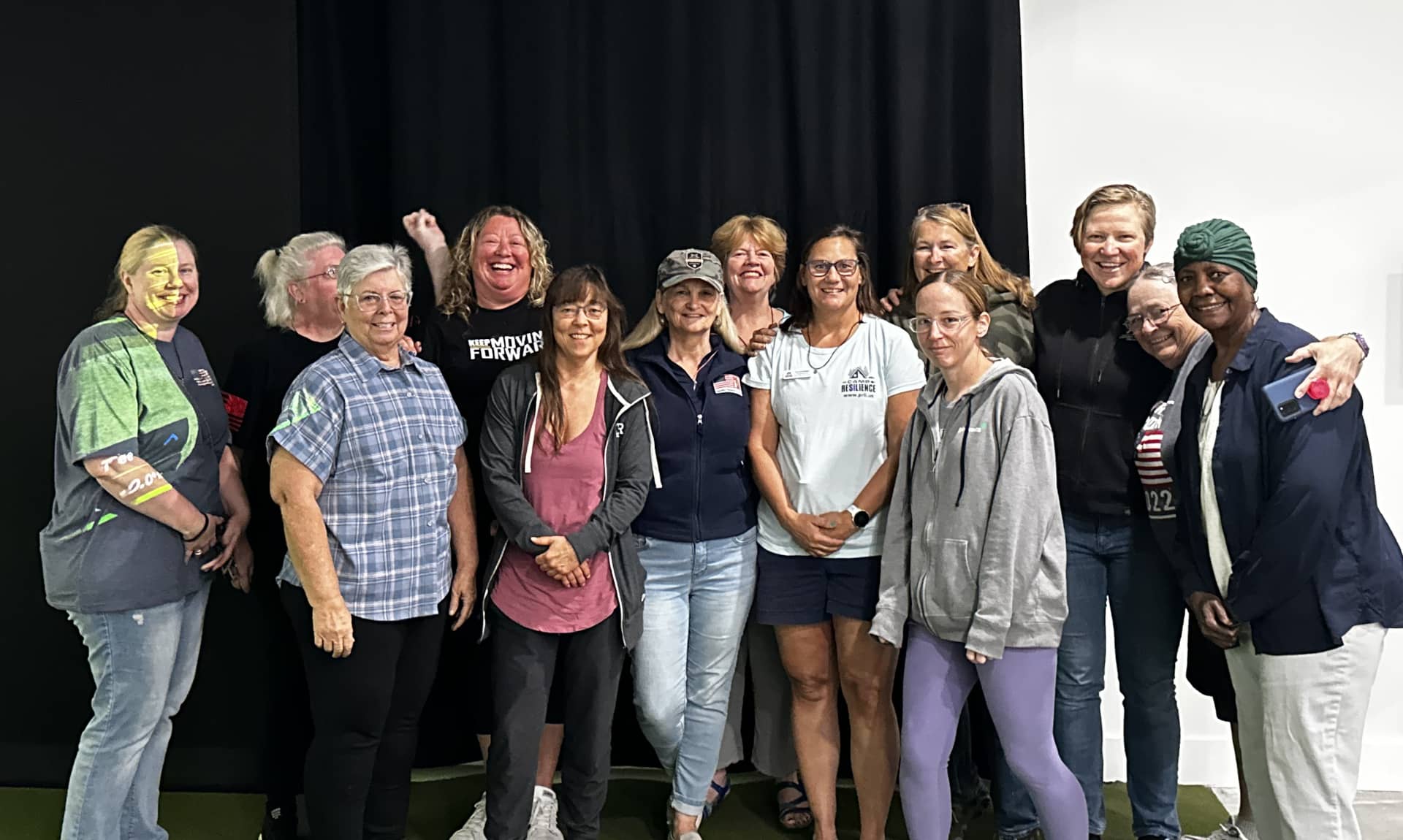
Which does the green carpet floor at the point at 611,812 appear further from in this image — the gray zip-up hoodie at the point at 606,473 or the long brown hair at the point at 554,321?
the long brown hair at the point at 554,321

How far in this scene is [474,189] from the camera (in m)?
3.29

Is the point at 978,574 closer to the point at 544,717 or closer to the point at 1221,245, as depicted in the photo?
the point at 1221,245

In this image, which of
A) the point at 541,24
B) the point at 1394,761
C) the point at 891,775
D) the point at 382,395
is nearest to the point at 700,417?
the point at 382,395

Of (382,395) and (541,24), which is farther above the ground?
(541,24)

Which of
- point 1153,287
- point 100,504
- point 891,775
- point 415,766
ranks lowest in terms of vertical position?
point 415,766

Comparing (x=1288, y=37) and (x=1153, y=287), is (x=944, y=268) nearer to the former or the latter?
(x=1153, y=287)

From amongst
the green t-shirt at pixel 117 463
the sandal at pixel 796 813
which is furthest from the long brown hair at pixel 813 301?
the green t-shirt at pixel 117 463

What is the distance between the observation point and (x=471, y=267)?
112 inches

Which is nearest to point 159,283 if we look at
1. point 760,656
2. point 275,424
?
point 275,424

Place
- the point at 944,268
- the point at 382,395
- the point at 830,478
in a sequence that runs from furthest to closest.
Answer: the point at 944,268 < the point at 830,478 < the point at 382,395

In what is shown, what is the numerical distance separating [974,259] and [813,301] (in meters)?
0.50

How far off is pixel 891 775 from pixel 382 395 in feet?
5.52

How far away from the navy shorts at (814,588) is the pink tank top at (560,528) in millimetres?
427

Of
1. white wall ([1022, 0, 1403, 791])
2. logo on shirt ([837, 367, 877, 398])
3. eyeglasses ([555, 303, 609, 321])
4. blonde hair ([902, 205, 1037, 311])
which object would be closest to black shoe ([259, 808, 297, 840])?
eyeglasses ([555, 303, 609, 321])
